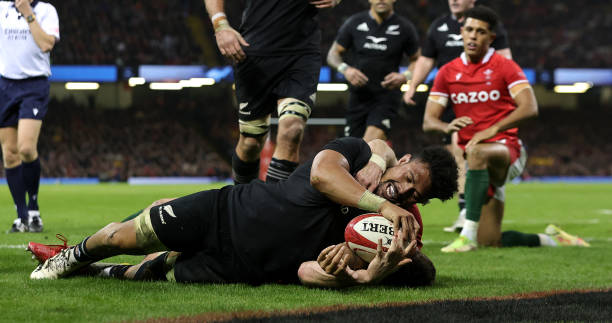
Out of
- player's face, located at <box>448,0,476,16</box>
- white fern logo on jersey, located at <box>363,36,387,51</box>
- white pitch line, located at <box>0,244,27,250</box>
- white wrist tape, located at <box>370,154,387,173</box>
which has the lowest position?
white pitch line, located at <box>0,244,27,250</box>

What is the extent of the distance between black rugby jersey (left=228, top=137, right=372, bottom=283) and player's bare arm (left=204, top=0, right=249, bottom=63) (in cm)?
186

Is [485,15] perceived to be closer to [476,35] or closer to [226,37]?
[476,35]

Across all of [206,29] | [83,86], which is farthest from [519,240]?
[83,86]

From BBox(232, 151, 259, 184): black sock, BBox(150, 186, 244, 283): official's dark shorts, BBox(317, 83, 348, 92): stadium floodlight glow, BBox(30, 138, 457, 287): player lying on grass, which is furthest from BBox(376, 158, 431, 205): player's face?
BBox(317, 83, 348, 92): stadium floodlight glow

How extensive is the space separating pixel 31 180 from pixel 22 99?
0.71 meters

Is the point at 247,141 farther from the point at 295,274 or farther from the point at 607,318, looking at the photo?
the point at 607,318

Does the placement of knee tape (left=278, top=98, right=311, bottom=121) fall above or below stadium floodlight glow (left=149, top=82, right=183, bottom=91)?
above

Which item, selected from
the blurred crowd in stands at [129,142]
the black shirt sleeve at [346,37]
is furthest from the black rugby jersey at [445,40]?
the blurred crowd in stands at [129,142]

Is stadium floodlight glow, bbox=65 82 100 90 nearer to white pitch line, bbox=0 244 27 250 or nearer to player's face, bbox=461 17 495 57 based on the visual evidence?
white pitch line, bbox=0 244 27 250

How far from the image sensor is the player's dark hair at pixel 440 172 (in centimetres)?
342

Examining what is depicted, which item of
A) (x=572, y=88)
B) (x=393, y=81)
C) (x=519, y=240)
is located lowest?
(x=572, y=88)

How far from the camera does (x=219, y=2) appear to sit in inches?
211

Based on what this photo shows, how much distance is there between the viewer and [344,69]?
8.20 m

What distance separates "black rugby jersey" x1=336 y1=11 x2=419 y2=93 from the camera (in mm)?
8422
